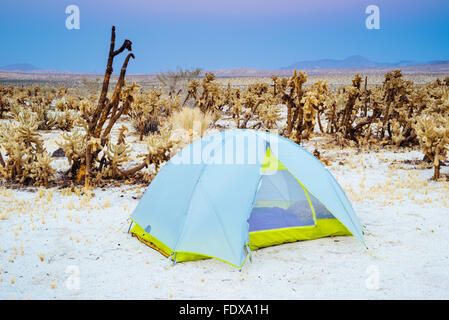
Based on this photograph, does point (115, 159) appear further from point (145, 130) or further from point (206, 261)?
point (145, 130)

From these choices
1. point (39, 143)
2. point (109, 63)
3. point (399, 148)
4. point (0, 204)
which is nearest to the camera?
point (0, 204)

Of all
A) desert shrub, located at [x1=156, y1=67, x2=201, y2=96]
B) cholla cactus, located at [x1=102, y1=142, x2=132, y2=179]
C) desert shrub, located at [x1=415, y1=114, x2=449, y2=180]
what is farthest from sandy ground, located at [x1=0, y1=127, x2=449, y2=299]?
desert shrub, located at [x1=156, y1=67, x2=201, y2=96]

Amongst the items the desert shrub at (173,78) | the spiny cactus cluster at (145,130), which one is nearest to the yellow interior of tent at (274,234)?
the spiny cactus cluster at (145,130)

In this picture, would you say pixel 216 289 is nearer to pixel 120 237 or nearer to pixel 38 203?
pixel 120 237

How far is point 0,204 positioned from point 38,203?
68 cm

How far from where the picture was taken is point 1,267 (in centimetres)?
490

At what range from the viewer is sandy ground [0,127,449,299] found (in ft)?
14.3

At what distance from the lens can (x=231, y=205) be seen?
5082mm

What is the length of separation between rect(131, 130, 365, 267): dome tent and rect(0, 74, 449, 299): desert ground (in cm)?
22

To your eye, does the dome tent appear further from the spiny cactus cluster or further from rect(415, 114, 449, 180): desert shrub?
rect(415, 114, 449, 180): desert shrub

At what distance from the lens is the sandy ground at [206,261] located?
434 centimetres

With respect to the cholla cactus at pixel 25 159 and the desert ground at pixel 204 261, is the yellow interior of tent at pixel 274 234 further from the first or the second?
the cholla cactus at pixel 25 159
